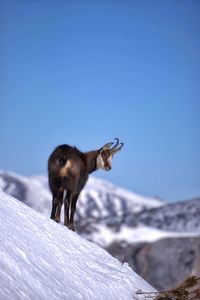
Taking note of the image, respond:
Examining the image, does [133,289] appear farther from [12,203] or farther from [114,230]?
[114,230]

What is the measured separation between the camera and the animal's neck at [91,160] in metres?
15.0

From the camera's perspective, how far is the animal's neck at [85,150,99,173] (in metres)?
15.0

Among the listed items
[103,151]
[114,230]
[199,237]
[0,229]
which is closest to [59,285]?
[0,229]

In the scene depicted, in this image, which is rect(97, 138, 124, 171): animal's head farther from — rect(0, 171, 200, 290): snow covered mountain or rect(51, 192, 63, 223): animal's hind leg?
rect(0, 171, 200, 290): snow covered mountain

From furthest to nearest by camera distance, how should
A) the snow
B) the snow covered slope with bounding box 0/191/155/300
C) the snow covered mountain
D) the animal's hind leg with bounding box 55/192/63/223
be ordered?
the snow < the snow covered mountain < the animal's hind leg with bounding box 55/192/63/223 < the snow covered slope with bounding box 0/191/155/300

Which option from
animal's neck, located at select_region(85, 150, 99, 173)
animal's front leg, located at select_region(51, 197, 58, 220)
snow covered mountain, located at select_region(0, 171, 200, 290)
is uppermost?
snow covered mountain, located at select_region(0, 171, 200, 290)

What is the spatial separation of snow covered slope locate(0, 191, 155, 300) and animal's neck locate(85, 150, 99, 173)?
4.46 meters

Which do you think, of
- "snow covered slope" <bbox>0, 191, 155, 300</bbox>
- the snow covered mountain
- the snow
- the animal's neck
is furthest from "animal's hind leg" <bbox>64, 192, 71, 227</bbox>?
the snow

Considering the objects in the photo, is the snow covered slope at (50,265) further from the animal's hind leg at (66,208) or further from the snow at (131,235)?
the snow at (131,235)

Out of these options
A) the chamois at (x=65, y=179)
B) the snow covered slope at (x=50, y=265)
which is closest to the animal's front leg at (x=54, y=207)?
the chamois at (x=65, y=179)

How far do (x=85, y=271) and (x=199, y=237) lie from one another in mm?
52770

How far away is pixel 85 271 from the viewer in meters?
8.55

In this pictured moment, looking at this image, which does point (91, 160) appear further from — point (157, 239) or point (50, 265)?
point (157, 239)

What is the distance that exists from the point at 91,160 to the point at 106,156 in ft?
2.30
